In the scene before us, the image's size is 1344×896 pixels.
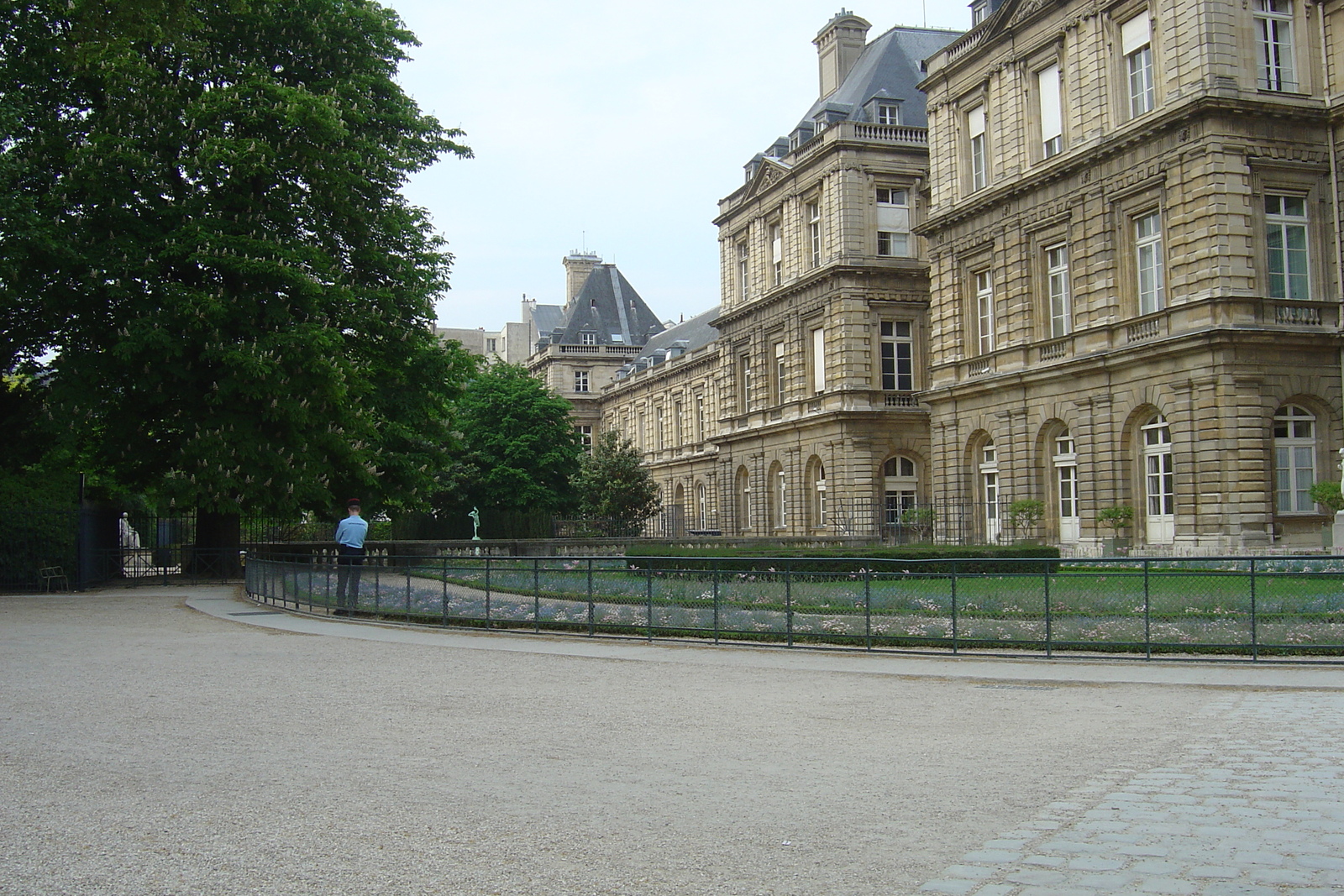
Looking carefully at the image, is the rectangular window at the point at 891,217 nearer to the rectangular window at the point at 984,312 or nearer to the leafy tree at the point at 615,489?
the rectangular window at the point at 984,312

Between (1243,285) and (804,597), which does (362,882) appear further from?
(1243,285)

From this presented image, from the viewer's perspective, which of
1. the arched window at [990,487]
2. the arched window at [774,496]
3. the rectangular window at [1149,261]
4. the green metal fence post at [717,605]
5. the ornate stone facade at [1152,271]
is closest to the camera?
the green metal fence post at [717,605]

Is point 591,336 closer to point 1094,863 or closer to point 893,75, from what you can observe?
point 893,75

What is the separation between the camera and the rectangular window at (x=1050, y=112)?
34875 mm

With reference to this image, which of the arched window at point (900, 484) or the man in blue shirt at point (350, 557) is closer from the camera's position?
the man in blue shirt at point (350, 557)

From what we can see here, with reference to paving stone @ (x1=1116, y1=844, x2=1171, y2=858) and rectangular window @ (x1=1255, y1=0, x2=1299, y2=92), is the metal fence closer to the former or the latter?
paving stone @ (x1=1116, y1=844, x2=1171, y2=858)

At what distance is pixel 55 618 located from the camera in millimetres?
20281

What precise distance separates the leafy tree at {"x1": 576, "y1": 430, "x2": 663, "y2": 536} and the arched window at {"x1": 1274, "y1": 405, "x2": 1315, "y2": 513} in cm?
3315

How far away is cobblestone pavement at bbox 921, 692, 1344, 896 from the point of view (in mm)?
5320

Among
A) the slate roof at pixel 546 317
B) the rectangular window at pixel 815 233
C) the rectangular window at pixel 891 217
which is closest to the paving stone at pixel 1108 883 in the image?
the rectangular window at pixel 891 217

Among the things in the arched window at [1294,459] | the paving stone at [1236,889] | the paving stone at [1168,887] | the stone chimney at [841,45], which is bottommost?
the paving stone at [1168,887]

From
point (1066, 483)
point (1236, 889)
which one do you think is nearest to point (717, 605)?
point (1236, 889)

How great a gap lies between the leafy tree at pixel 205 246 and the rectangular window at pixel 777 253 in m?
26.8

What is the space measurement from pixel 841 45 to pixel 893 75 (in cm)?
560
